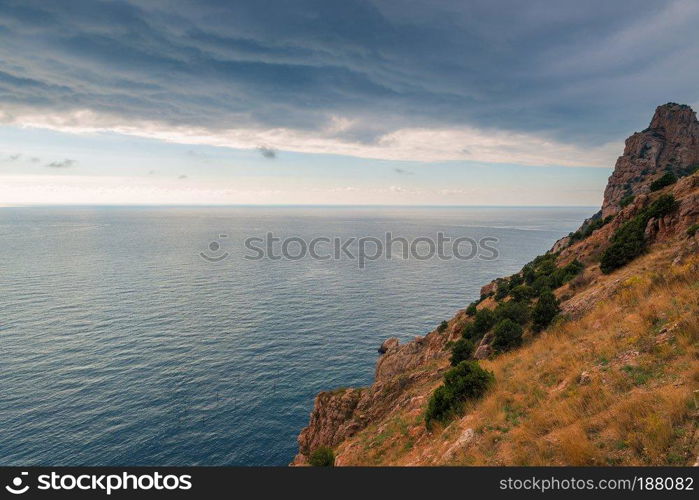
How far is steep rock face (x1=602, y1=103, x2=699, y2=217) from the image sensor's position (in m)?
85.9

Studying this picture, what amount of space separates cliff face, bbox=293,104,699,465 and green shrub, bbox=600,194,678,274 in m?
0.64

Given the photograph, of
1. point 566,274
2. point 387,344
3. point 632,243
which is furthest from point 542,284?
point 387,344

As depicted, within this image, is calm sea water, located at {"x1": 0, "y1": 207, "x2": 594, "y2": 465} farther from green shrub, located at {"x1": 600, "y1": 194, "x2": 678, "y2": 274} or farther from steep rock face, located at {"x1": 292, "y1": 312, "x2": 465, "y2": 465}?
green shrub, located at {"x1": 600, "y1": 194, "x2": 678, "y2": 274}

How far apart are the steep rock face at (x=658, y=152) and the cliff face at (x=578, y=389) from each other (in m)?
67.6

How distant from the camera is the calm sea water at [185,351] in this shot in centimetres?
4203

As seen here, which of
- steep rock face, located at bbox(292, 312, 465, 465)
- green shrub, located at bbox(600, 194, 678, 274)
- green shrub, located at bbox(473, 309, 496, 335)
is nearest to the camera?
steep rock face, located at bbox(292, 312, 465, 465)

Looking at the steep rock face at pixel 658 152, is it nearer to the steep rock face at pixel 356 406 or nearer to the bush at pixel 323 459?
the steep rock face at pixel 356 406

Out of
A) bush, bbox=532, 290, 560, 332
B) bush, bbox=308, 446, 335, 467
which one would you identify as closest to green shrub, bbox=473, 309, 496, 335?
bush, bbox=532, 290, 560, 332

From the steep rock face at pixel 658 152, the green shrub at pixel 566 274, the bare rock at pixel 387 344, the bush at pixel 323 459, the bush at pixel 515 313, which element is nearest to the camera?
the bush at pixel 323 459

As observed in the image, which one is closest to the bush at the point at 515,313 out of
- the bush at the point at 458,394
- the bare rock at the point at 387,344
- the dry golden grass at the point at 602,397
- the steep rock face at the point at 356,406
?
the steep rock face at the point at 356,406

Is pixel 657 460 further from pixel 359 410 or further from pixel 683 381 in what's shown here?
pixel 359 410

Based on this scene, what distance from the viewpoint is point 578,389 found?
13.0 metres

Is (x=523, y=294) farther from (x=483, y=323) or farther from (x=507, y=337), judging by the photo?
(x=507, y=337)

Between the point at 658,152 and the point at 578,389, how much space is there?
11118cm
